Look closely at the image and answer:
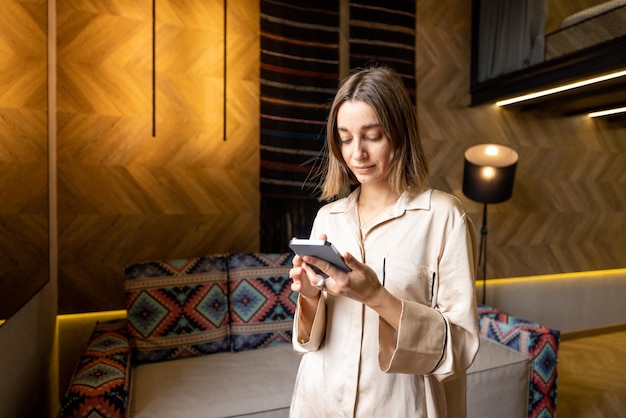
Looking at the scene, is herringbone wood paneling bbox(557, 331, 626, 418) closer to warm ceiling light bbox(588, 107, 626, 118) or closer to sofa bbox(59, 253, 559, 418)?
sofa bbox(59, 253, 559, 418)

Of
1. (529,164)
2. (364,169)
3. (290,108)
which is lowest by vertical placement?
(364,169)

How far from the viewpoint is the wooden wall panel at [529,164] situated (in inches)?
146

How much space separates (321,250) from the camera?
77cm

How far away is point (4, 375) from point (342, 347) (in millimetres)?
Result: 1180

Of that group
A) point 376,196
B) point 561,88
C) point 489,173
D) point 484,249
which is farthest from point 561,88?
point 376,196

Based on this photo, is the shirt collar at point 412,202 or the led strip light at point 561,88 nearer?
the shirt collar at point 412,202

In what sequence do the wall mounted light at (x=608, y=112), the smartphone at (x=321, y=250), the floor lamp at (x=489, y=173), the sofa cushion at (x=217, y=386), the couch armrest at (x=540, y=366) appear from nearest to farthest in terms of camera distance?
the smartphone at (x=321, y=250) < the sofa cushion at (x=217, y=386) < the couch armrest at (x=540, y=366) < the floor lamp at (x=489, y=173) < the wall mounted light at (x=608, y=112)

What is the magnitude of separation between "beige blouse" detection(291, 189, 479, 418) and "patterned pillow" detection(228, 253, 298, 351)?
1.37m

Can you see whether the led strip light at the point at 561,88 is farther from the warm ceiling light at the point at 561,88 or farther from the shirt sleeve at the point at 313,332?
the shirt sleeve at the point at 313,332

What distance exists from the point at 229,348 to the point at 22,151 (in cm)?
143

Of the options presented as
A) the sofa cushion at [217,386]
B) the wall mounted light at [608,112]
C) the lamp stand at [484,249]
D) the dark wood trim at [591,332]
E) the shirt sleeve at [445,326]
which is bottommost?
the dark wood trim at [591,332]

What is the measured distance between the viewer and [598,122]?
445cm

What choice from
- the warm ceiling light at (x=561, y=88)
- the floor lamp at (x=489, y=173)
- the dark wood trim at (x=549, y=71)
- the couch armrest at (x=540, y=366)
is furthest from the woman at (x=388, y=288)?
the warm ceiling light at (x=561, y=88)

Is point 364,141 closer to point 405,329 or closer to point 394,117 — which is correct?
point 394,117
